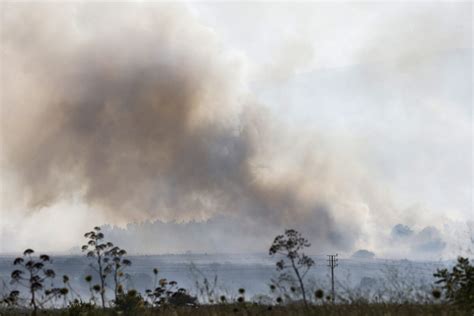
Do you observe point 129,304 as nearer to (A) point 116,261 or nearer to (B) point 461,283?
(A) point 116,261

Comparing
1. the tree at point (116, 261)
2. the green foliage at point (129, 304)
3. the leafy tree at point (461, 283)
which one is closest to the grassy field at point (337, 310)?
the green foliage at point (129, 304)

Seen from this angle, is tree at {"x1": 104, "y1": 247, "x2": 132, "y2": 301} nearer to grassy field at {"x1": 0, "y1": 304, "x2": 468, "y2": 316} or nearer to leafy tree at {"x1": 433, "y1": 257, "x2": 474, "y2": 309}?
grassy field at {"x1": 0, "y1": 304, "x2": 468, "y2": 316}

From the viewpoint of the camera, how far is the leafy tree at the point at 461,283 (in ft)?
54.0

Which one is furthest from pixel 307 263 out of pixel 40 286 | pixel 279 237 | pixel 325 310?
pixel 40 286

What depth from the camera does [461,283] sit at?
16625 mm

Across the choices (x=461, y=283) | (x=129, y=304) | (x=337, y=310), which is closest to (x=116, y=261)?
(x=129, y=304)

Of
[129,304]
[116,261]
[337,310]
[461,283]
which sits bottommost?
[337,310]

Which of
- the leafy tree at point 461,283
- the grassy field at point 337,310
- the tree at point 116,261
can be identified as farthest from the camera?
the tree at point 116,261

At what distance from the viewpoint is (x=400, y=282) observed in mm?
20922

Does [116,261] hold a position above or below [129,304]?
A: above

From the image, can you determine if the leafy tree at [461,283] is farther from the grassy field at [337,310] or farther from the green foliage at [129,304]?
the green foliage at [129,304]

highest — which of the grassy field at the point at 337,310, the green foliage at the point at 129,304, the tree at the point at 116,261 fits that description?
the tree at the point at 116,261

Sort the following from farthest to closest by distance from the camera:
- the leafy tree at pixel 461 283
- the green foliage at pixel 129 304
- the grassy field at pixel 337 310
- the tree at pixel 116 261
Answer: the tree at pixel 116 261, the green foliage at pixel 129 304, the grassy field at pixel 337 310, the leafy tree at pixel 461 283

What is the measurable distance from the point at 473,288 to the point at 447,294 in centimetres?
88
